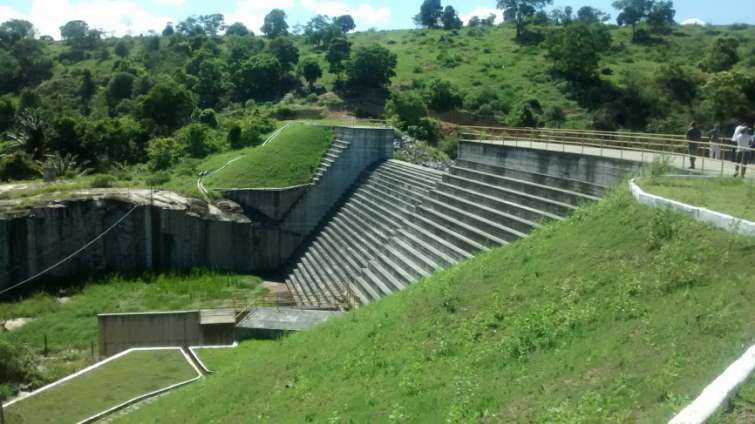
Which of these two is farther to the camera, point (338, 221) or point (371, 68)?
point (371, 68)

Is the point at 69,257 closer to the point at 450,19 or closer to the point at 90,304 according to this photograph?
the point at 90,304

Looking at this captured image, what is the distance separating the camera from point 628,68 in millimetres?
51812

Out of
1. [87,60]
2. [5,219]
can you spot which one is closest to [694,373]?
[5,219]

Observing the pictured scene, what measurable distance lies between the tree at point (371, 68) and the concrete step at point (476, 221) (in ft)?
103

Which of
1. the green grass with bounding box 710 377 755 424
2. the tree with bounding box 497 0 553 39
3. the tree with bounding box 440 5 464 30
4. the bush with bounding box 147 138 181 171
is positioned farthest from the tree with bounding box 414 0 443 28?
the green grass with bounding box 710 377 755 424

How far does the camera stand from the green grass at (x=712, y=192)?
8.96 meters

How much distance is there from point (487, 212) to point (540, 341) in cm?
836

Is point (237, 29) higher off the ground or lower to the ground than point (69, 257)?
higher

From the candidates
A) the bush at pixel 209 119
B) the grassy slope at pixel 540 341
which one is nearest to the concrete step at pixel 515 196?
the grassy slope at pixel 540 341

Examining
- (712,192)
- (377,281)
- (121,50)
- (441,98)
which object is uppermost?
(121,50)

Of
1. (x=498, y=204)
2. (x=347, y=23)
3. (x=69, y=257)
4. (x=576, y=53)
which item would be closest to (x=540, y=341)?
(x=498, y=204)

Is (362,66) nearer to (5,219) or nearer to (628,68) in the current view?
(628,68)

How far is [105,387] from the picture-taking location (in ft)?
43.6

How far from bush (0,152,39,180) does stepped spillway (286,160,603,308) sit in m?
16.2
